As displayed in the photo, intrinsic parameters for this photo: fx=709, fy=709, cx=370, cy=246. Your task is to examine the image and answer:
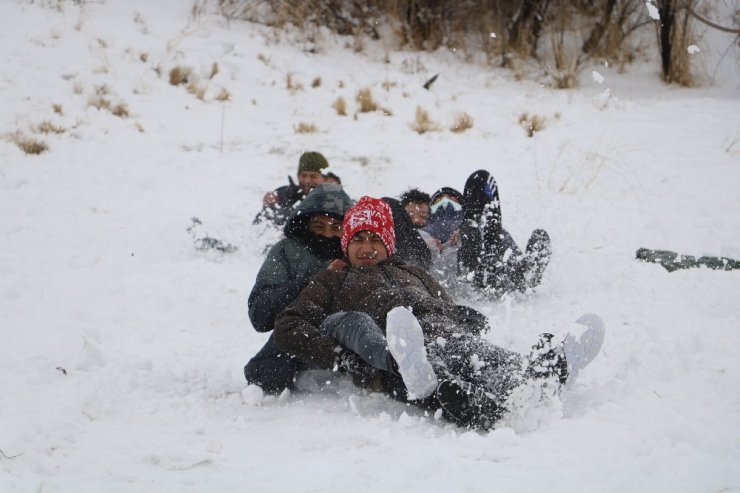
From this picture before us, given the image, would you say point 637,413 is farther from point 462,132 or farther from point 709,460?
point 462,132

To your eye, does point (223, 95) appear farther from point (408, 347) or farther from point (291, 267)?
point (408, 347)

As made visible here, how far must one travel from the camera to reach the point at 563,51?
33.2 ft

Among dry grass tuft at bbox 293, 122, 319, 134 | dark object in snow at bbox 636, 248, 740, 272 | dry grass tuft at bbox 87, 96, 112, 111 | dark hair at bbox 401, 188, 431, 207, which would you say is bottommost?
dark object in snow at bbox 636, 248, 740, 272

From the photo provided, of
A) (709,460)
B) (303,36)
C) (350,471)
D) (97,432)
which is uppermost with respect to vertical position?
(303,36)

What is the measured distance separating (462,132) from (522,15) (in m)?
3.35

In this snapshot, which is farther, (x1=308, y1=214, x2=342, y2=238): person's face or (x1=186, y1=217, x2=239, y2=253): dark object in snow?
(x1=186, y1=217, x2=239, y2=253): dark object in snow

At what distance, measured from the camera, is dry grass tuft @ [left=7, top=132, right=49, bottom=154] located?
22.2ft

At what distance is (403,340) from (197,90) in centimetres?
708

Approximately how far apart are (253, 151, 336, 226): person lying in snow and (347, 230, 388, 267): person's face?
8.51 feet

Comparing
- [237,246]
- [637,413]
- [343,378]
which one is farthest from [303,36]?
[637,413]

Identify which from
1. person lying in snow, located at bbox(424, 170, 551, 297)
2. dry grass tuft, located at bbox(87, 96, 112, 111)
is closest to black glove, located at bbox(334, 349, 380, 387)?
person lying in snow, located at bbox(424, 170, 551, 297)

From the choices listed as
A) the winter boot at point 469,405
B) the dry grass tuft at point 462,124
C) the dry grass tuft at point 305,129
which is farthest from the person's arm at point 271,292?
the dry grass tuft at point 462,124

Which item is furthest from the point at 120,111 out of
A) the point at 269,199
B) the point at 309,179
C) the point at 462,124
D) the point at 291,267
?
the point at 291,267

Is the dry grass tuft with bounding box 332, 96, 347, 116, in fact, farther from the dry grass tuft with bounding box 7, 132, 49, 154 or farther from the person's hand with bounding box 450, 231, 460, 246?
the person's hand with bounding box 450, 231, 460, 246
